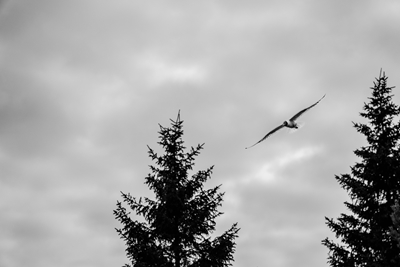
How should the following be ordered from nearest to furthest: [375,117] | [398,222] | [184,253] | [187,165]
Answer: [398,222] < [184,253] < [187,165] < [375,117]

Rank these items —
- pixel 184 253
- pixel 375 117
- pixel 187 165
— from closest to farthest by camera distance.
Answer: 1. pixel 184 253
2. pixel 187 165
3. pixel 375 117

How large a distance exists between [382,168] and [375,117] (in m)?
2.43

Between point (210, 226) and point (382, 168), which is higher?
point (382, 168)

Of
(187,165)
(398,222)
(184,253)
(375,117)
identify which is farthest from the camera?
(375,117)

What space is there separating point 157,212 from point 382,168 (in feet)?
27.3

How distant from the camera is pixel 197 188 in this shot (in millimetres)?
18094

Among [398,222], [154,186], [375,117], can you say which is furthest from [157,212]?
[375,117]

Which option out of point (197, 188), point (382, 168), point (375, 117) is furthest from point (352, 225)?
point (197, 188)

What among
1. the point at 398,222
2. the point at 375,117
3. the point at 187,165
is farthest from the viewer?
the point at 375,117

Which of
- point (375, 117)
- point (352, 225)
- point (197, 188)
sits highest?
point (375, 117)

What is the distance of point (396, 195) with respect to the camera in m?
18.7

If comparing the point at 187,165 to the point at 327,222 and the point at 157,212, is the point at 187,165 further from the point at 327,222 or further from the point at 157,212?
the point at 327,222

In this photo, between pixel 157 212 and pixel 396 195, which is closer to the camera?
pixel 157 212

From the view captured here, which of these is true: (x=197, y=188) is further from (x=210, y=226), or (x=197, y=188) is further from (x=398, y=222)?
(x=398, y=222)
